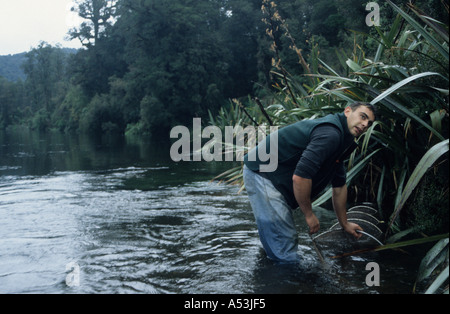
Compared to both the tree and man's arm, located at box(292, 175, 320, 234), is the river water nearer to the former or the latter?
man's arm, located at box(292, 175, 320, 234)

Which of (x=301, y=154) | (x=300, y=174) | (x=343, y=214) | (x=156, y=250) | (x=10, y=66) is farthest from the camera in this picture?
(x=10, y=66)

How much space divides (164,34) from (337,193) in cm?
3913

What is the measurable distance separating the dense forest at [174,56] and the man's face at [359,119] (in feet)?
80.9

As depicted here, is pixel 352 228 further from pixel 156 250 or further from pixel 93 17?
pixel 93 17

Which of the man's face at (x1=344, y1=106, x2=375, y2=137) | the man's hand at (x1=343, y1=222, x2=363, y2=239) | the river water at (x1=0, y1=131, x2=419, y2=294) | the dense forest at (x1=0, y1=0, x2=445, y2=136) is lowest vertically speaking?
the river water at (x1=0, y1=131, x2=419, y2=294)

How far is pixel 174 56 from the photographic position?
39.6 metres

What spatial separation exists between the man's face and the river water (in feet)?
4.06

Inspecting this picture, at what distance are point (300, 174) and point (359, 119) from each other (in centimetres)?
66

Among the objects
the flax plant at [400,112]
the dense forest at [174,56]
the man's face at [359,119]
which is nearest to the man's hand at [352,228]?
the flax plant at [400,112]

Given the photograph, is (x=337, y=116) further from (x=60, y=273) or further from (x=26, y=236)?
(x=26, y=236)

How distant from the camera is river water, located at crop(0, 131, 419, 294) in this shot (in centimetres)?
346

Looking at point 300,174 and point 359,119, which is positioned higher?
point 359,119

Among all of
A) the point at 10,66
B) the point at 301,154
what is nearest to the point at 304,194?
the point at 301,154

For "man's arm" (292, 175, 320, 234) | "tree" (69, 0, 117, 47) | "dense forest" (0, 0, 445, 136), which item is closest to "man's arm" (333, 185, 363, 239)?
"man's arm" (292, 175, 320, 234)
